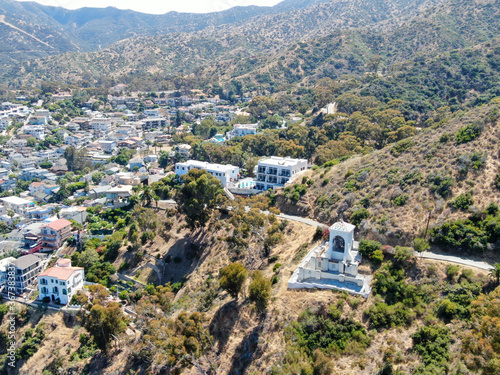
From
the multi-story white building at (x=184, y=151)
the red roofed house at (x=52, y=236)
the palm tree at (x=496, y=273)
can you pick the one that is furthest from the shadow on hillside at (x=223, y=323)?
the multi-story white building at (x=184, y=151)

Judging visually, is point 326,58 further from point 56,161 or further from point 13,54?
point 13,54

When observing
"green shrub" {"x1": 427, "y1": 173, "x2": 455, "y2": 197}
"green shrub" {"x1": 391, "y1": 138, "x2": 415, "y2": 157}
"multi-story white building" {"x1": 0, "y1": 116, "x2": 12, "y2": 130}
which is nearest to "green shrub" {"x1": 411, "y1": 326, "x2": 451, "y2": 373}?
"green shrub" {"x1": 427, "y1": 173, "x2": 455, "y2": 197}

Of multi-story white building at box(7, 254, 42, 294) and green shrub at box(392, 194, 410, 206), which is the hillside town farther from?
green shrub at box(392, 194, 410, 206)

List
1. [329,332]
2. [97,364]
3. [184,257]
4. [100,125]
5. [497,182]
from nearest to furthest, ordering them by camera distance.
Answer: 1. [329,332]
2. [497,182]
3. [97,364]
4. [184,257]
5. [100,125]

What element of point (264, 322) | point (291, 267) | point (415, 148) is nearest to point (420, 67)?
point (415, 148)

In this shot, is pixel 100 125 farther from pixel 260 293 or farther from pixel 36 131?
pixel 260 293

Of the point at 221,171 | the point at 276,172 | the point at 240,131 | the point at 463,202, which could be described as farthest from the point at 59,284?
the point at 240,131

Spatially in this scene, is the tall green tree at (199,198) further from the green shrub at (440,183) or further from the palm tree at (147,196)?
the green shrub at (440,183)
